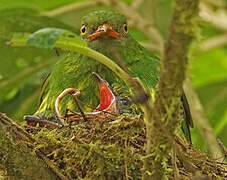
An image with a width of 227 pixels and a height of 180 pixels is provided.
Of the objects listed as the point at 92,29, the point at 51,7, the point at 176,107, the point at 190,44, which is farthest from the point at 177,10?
the point at 51,7

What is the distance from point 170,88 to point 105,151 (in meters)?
0.94

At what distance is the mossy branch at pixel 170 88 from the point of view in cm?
217

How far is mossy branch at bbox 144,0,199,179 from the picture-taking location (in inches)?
85.4

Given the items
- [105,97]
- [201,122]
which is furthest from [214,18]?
[105,97]

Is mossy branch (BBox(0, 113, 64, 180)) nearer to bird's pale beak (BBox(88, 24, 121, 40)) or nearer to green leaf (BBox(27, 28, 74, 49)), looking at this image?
green leaf (BBox(27, 28, 74, 49))

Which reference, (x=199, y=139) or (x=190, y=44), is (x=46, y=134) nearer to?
(x=190, y=44)

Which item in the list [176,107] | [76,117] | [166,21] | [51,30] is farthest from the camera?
[166,21]

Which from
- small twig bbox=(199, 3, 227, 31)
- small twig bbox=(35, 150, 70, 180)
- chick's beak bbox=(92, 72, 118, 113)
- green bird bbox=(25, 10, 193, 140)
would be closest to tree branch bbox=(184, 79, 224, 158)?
green bird bbox=(25, 10, 193, 140)

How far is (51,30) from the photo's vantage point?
2.88 m

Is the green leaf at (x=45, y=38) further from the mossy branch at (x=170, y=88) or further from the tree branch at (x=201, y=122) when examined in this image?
the tree branch at (x=201, y=122)

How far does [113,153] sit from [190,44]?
111cm

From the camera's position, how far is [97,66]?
4.51 metres

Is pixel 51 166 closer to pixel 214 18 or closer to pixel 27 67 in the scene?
pixel 27 67

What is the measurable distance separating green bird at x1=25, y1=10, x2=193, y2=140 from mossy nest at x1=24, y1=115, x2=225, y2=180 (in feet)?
3.31
